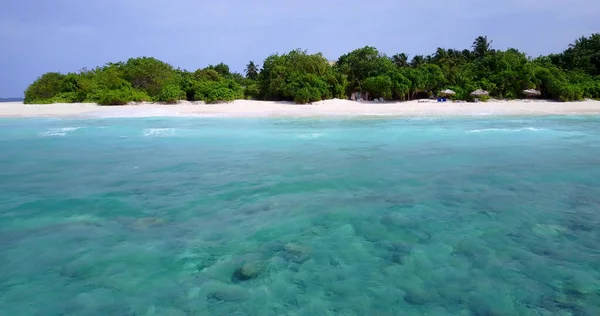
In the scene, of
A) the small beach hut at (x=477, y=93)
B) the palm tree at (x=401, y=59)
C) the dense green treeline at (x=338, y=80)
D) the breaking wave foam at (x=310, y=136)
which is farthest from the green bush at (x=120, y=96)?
the palm tree at (x=401, y=59)

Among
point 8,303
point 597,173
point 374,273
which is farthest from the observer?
point 597,173

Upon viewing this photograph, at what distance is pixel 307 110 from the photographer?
2817 centimetres

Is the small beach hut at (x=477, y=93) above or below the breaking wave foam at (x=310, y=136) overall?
above

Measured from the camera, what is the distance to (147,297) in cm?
368

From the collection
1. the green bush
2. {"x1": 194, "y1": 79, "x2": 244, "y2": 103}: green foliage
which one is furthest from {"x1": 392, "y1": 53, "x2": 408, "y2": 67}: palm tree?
the green bush

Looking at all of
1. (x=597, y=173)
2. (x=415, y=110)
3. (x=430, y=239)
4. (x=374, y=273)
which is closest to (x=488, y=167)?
(x=597, y=173)

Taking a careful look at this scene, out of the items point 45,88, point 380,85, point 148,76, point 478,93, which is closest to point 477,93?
point 478,93

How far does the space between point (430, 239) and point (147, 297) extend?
3001mm

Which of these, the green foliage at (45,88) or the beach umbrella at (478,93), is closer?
the beach umbrella at (478,93)

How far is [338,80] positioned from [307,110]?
8497 mm

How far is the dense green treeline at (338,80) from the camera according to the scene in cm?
3259

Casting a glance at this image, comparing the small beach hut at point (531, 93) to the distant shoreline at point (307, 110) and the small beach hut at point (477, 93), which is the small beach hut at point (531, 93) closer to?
the distant shoreline at point (307, 110)

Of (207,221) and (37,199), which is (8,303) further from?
(37,199)

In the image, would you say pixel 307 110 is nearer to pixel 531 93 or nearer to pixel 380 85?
pixel 380 85
